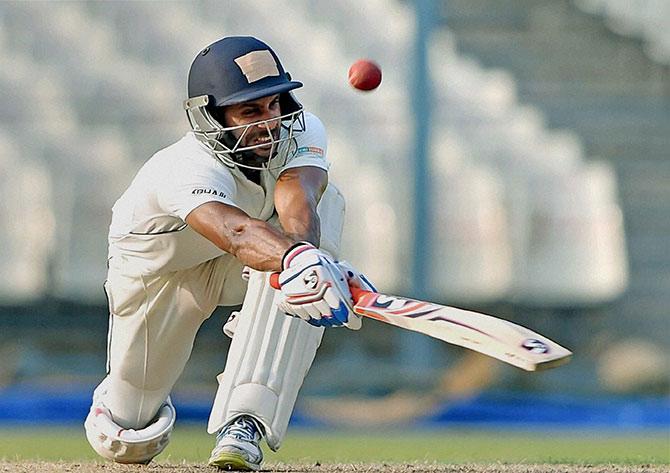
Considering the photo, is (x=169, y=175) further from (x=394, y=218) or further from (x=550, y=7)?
(x=550, y=7)

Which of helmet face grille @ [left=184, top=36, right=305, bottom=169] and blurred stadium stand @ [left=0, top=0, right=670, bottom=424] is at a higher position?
blurred stadium stand @ [left=0, top=0, right=670, bottom=424]

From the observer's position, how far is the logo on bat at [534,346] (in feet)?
9.77

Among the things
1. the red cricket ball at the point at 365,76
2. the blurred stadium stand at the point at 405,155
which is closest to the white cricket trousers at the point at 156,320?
the red cricket ball at the point at 365,76

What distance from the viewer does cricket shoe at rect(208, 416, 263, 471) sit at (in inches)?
144

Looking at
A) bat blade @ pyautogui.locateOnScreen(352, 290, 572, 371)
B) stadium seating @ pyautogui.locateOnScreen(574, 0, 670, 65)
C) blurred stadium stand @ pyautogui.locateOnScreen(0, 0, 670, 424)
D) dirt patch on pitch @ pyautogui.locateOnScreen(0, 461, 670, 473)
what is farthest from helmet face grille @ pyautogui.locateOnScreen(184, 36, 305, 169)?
stadium seating @ pyautogui.locateOnScreen(574, 0, 670, 65)

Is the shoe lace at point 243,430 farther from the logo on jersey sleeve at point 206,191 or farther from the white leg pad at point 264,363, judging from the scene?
the logo on jersey sleeve at point 206,191

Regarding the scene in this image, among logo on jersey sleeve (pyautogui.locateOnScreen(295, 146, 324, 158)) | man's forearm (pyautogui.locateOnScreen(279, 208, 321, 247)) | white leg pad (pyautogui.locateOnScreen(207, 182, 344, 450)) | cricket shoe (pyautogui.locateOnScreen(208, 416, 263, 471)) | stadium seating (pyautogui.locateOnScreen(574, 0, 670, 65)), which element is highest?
stadium seating (pyautogui.locateOnScreen(574, 0, 670, 65))

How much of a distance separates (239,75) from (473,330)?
3.19 feet

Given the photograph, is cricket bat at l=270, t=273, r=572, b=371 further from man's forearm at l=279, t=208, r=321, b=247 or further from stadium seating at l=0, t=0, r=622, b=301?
stadium seating at l=0, t=0, r=622, b=301

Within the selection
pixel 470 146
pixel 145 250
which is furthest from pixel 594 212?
pixel 145 250

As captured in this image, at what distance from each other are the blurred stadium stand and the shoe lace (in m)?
6.43

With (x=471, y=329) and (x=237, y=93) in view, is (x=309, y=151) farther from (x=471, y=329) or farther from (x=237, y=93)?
(x=471, y=329)

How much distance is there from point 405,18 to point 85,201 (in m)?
3.25

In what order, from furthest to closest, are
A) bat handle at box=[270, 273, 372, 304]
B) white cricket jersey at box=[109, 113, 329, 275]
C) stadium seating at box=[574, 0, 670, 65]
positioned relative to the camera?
stadium seating at box=[574, 0, 670, 65] < white cricket jersey at box=[109, 113, 329, 275] < bat handle at box=[270, 273, 372, 304]
